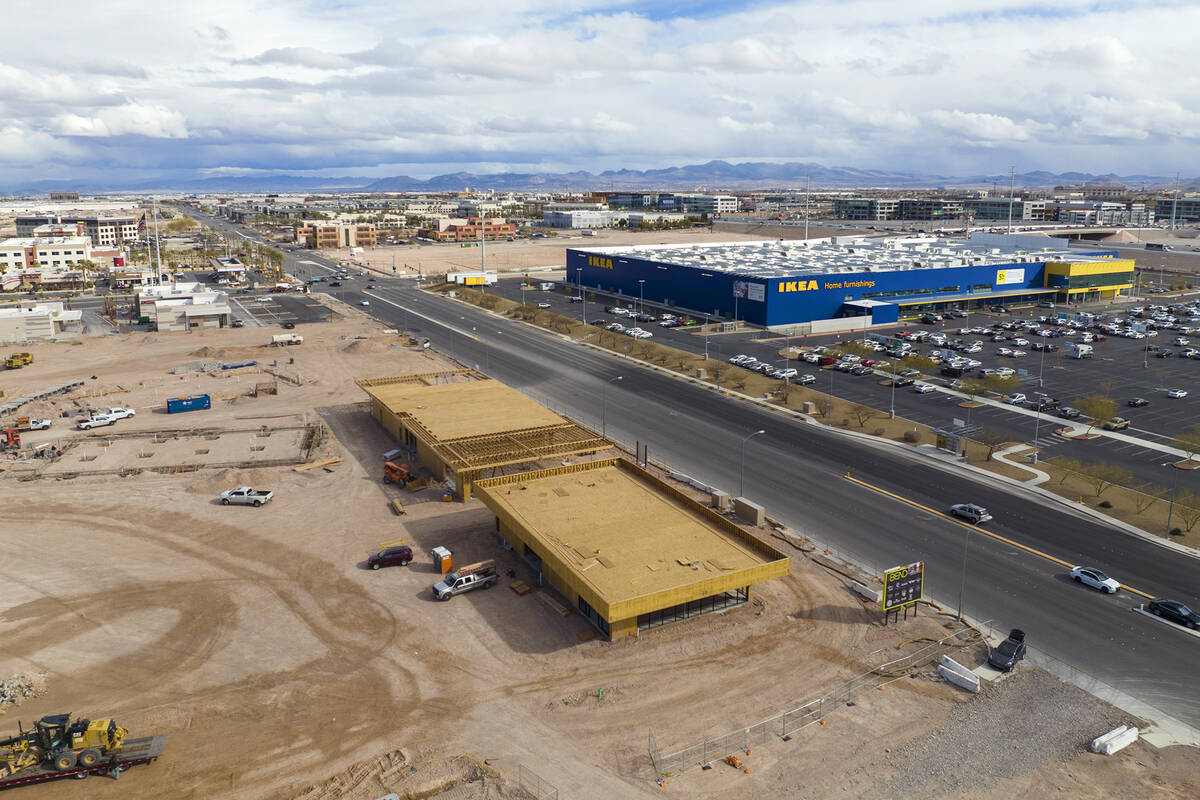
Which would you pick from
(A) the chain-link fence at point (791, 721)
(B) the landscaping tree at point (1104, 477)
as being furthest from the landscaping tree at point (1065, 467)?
(A) the chain-link fence at point (791, 721)

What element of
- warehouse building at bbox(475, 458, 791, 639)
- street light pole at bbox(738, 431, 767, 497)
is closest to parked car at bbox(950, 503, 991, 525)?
street light pole at bbox(738, 431, 767, 497)

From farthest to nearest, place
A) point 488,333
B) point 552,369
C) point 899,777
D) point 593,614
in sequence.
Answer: point 488,333, point 552,369, point 593,614, point 899,777

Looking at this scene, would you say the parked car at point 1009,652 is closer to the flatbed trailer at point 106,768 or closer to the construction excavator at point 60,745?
the flatbed trailer at point 106,768

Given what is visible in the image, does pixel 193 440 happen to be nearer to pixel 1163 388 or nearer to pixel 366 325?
pixel 366 325

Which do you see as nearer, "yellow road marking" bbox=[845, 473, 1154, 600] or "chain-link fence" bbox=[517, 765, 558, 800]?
"chain-link fence" bbox=[517, 765, 558, 800]

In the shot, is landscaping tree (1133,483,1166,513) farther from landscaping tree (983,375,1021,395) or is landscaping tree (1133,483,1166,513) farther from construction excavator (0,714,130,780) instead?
construction excavator (0,714,130,780)

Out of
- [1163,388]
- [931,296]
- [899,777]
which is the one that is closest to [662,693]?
[899,777]

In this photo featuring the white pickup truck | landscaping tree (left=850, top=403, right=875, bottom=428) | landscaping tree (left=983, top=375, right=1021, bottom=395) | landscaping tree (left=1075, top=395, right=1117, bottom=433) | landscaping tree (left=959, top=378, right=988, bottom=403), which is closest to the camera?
the white pickup truck
